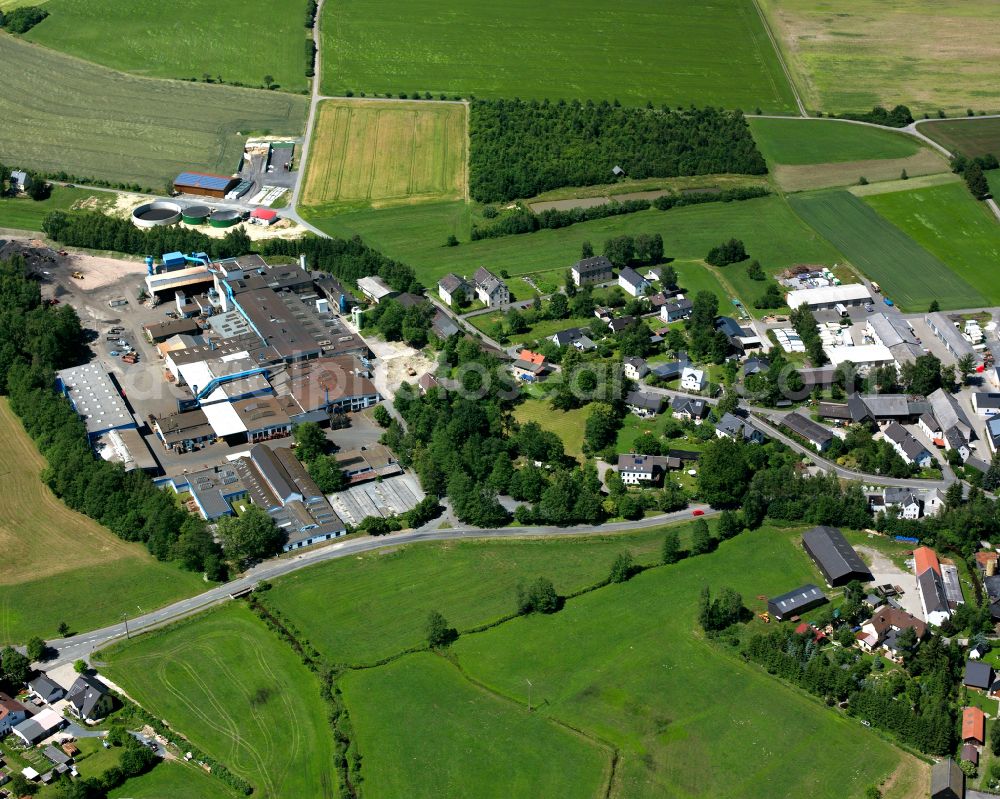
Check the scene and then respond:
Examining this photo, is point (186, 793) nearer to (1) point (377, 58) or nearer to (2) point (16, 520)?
(2) point (16, 520)

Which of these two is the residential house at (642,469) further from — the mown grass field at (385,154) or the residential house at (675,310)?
the mown grass field at (385,154)

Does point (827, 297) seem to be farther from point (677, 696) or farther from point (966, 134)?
point (677, 696)

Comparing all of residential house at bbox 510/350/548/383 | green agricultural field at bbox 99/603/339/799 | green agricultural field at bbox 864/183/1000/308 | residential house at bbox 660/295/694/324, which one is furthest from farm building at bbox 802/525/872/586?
green agricultural field at bbox 864/183/1000/308

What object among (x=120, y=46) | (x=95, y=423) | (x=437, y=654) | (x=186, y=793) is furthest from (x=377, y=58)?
(x=186, y=793)

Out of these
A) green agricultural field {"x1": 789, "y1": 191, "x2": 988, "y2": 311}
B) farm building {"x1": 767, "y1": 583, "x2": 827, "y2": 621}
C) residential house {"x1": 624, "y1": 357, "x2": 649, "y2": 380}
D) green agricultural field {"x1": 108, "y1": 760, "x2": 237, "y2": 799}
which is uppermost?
green agricultural field {"x1": 789, "y1": 191, "x2": 988, "y2": 311}

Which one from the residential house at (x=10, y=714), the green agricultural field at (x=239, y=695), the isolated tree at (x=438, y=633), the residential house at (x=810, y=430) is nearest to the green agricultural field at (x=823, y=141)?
the residential house at (x=810, y=430)

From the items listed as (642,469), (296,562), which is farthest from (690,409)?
(296,562)

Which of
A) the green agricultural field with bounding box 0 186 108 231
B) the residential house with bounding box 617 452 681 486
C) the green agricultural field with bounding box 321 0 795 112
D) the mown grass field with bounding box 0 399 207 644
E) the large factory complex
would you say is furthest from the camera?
the green agricultural field with bounding box 321 0 795 112

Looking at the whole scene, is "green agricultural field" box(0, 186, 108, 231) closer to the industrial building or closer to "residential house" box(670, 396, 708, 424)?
the industrial building
